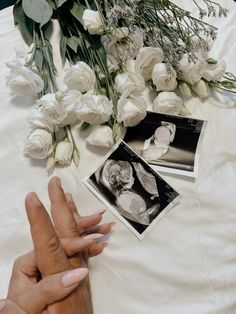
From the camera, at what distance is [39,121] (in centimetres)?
81

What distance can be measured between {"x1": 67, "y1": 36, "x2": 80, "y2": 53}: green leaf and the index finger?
0.48 m

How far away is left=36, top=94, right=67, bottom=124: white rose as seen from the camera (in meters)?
0.79

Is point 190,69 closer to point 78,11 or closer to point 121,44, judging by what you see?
point 121,44

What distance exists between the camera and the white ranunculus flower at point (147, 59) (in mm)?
838

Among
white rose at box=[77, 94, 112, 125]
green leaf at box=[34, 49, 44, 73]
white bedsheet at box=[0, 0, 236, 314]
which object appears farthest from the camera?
green leaf at box=[34, 49, 44, 73]

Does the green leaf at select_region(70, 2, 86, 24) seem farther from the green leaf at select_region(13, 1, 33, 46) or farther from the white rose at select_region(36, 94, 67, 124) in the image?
the white rose at select_region(36, 94, 67, 124)

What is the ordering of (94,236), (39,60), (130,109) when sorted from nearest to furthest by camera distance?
(94,236), (130,109), (39,60)

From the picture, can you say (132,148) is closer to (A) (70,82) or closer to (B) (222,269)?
(A) (70,82)

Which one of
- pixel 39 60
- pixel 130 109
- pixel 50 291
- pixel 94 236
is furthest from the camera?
pixel 39 60

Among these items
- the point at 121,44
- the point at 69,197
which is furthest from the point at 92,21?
the point at 69,197

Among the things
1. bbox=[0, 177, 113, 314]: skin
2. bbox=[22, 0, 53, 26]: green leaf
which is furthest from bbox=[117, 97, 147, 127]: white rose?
bbox=[22, 0, 53, 26]: green leaf

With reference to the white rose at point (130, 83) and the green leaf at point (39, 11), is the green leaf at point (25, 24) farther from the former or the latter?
the white rose at point (130, 83)

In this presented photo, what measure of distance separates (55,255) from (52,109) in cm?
32

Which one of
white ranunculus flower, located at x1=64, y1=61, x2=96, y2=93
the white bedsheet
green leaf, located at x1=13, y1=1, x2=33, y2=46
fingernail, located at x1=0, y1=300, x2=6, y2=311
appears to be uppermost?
green leaf, located at x1=13, y1=1, x2=33, y2=46
